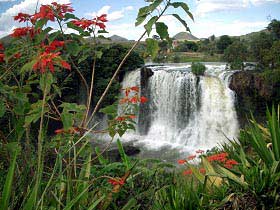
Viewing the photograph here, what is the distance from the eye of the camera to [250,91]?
53.3 ft

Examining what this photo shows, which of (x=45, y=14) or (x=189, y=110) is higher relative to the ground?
(x=45, y=14)

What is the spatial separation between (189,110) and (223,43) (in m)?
17.8

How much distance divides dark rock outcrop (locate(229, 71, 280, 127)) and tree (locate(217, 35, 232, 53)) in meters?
17.1

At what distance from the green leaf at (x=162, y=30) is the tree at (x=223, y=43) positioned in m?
31.6

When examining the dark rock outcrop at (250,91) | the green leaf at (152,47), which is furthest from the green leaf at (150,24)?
the dark rock outcrop at (250,91)

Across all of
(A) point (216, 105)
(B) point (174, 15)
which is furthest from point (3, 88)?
(A) point (216, 105)

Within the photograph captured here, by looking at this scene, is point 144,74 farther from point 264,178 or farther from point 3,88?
point 3,88

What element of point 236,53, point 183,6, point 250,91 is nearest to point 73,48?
point 183,6

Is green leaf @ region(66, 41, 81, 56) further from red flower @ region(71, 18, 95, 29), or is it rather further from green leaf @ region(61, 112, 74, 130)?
green leaf @ region(61, 112, 74, 130)

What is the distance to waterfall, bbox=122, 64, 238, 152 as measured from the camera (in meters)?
16.0

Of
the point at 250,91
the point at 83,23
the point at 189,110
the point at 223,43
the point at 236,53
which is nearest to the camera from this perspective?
the point at 83,23

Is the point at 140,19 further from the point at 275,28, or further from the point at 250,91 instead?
the point at 275,28

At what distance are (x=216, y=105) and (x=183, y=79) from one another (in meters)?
1.84

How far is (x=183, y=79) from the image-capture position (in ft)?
54.6
